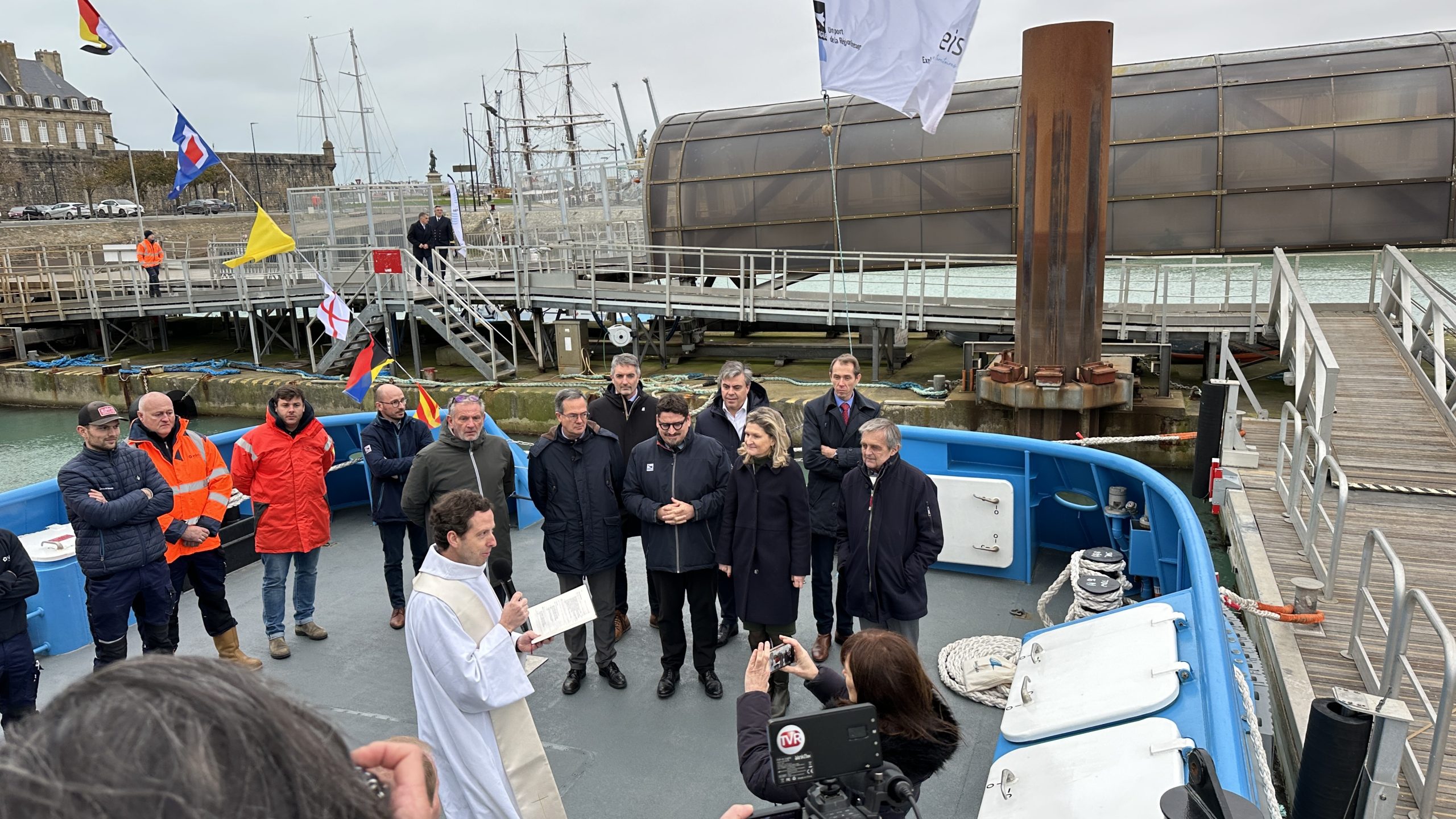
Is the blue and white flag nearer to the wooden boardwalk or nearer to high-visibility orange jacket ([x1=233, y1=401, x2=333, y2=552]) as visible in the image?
high-visibility orange jacket ([x1=233, y1=401, x2=333, y2=552])

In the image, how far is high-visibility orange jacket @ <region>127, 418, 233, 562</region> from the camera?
4.89 metres

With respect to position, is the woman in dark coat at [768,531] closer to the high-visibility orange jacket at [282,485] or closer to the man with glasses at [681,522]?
the man with glasses at [681,522]

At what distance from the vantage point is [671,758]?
4.32 meters

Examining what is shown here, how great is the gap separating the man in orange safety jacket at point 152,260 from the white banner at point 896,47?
20286 mm

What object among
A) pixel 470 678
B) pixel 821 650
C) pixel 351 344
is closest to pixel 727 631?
pixel 821 650

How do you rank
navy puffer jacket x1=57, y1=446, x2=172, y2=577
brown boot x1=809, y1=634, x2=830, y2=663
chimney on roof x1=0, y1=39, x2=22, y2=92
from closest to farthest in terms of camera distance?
navy puffer jacket x1=57, y1=446, x2=172, y2=577
brown boot x1=809, y1=634, x2=830, y2=663
chimney on roof x1=0, y1=39, x2=22, y2=92

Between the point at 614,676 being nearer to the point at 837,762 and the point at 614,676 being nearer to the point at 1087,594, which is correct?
the point at 1087,594

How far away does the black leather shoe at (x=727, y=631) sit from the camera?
548 cm

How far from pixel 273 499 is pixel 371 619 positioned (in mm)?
1025

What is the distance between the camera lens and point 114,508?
433cm

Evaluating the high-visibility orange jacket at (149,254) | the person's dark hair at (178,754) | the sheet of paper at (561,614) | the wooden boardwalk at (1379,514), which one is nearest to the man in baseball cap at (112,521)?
the sheet of paper at (561,614)

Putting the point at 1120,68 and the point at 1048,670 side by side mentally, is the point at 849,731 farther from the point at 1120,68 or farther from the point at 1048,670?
the point at 1120,68

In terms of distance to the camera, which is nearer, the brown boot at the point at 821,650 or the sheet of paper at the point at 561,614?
the sheet of paper at the point at 561,614

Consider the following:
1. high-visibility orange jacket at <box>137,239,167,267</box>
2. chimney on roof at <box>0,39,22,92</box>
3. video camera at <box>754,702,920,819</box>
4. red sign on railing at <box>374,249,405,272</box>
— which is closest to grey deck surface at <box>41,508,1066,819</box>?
video camera at <box>754,702,920,819</box>
